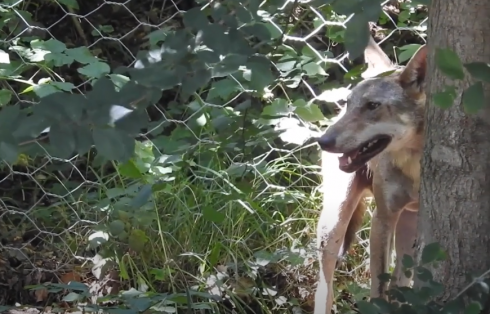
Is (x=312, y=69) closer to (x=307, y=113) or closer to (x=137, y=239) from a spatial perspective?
(x=307, y=113)

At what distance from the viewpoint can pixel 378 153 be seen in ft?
5.54

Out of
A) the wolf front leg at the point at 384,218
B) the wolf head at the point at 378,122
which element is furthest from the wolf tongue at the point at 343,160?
the wolf front leg at the point at 384,218

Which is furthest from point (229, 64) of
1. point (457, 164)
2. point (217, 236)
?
point (217, 236)

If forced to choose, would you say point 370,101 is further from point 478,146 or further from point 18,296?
point 18,296

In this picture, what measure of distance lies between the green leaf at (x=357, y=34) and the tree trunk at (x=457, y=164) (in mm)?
322

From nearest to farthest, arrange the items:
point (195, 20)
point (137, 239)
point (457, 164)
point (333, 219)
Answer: point (195, 20) < point (457, 164) < point (333, 219) < point (137, 239)

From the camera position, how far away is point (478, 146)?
3.66ft

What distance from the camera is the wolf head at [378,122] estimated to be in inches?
65.0

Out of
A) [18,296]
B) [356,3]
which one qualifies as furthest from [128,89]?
[18,296]

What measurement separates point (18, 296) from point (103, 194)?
0.37 m

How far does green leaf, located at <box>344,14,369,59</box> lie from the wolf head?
0.83 meters

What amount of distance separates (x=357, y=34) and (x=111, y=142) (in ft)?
0.91

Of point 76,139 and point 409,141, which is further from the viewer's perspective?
point 409,141

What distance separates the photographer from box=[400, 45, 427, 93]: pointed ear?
1.57 metres
